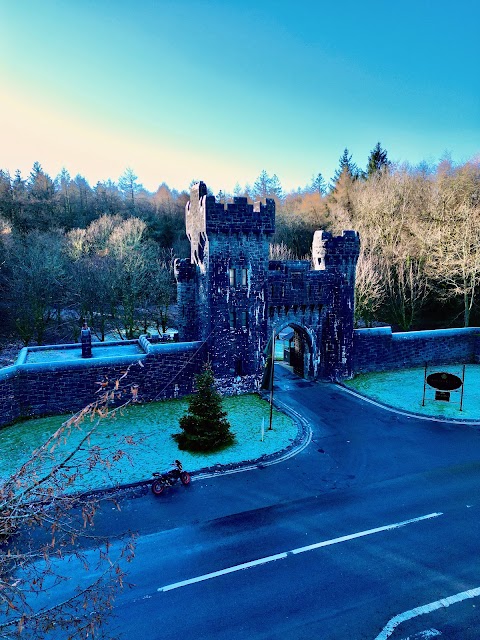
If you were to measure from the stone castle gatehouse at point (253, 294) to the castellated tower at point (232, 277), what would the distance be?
0.16 ft

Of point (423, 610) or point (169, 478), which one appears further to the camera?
point (169, 478)

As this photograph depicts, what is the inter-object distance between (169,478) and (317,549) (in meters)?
5.14

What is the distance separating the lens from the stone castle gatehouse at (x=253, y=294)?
21.2 metres

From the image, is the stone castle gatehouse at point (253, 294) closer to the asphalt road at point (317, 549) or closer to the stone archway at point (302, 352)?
the stone archway at point (302, 352)

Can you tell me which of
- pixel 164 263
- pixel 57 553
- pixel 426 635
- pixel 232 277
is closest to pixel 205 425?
pixel 232 277

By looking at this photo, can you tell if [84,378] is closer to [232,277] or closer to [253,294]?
[232,277]

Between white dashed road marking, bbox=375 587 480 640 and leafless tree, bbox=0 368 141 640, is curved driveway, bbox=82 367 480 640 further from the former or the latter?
leafless tree, bbox=0 368 141 640

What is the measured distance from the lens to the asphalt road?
28.6 ft

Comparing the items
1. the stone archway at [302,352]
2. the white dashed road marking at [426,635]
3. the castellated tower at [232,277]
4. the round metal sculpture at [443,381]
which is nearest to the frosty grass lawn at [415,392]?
the round metal sculpture at [443,381]

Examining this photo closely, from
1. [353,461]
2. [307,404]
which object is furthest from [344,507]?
[307,404]

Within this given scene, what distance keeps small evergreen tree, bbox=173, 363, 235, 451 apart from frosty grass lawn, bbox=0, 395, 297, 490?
1.25 ft

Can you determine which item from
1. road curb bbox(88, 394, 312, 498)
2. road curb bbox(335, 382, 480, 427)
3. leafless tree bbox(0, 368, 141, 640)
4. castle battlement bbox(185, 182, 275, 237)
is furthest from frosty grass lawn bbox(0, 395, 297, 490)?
castle battlement bbox(185, 182, 275, 237)

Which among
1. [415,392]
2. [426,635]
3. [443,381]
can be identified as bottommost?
[426,635]

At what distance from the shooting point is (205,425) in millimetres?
16406
